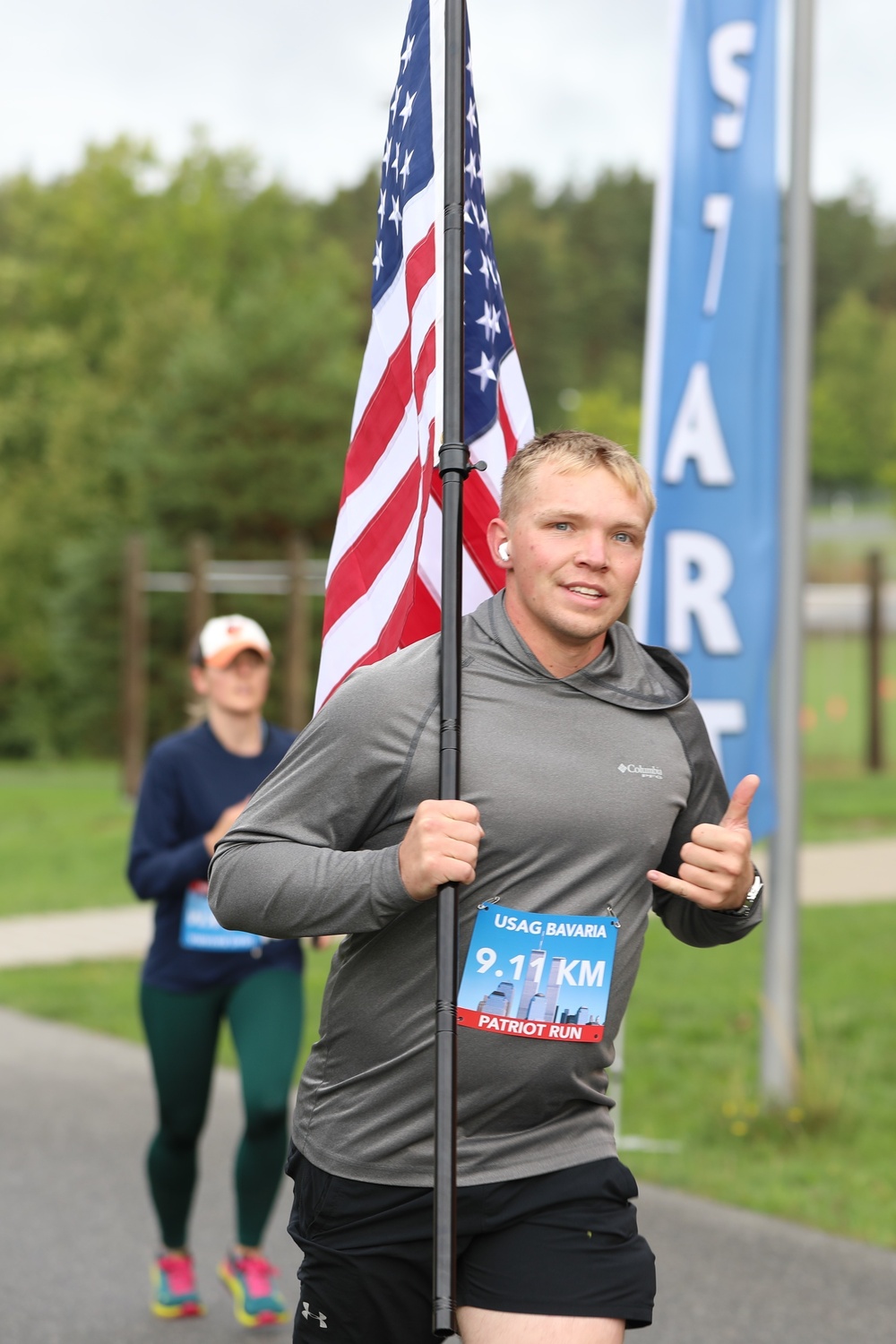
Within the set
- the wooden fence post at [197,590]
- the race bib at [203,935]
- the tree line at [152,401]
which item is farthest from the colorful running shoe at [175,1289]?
the tree line at [152,401]

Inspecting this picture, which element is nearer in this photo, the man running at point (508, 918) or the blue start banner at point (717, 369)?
the man running at point (508, 918)

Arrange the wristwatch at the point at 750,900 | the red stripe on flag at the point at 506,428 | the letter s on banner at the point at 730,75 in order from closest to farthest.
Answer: the wristwatch at the point at 750,900 → the red stripe on flag at the point at 506,428 → the letter s on banner at the point at 730,75

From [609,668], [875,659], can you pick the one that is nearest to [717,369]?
[609,668]

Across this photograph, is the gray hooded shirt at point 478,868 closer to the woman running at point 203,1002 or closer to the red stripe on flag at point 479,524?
the red stripe on flag at point 479,524

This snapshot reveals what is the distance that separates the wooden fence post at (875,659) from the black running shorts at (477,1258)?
21388 millimetres

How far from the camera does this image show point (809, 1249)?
5930 millimetres

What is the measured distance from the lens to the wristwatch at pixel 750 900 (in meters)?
2.99

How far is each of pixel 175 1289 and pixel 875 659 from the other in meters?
20.6

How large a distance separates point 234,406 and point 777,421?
41564 mm

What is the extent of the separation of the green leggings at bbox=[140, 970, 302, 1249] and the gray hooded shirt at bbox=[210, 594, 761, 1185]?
227cm

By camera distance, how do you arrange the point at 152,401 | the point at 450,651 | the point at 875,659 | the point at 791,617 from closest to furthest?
the point at 450,651
the point at 791,617
the point at 875,659
the point at 152,401

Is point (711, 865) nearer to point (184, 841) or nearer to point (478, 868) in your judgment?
point (478, 868)

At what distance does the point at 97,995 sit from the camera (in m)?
10.7

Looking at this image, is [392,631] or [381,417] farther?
[381,417]
